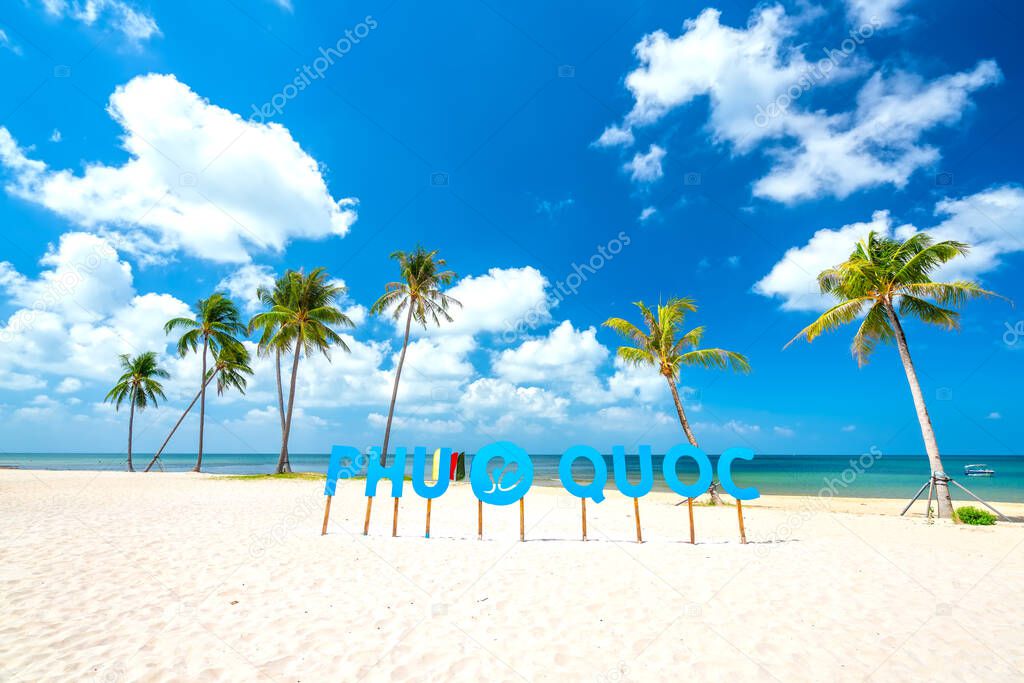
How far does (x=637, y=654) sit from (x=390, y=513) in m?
9.48

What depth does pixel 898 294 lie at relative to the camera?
545 inches

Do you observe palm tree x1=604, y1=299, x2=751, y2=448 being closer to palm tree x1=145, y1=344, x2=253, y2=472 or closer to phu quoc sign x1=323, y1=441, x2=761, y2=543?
phu quoc sign x1=323, y1=441, x2=761, y2=543

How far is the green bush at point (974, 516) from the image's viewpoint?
11453mm

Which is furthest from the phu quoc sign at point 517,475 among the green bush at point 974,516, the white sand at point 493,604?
the green bush at point 974,516

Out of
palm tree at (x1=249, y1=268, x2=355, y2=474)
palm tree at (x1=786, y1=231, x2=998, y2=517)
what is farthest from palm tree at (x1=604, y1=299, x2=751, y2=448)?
palm tree at (x1=249, y1=268, x2=355, y2=474)

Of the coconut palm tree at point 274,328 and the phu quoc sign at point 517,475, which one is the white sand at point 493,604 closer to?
the phu quoc sign at point 517,475

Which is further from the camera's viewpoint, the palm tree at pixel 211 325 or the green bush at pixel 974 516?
the palm tree at pixel 211 325

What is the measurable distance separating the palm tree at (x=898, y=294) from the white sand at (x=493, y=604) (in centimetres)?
461

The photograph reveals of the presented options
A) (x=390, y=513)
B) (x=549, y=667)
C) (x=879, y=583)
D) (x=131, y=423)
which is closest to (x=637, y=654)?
(x=549, y=667)

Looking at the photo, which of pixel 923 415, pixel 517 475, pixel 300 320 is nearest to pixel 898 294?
pixel 923 415

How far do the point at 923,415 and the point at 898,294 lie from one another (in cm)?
364

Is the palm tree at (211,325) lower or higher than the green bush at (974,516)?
higher

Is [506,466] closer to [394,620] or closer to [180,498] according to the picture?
[394,620]

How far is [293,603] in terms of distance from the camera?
5.41m
